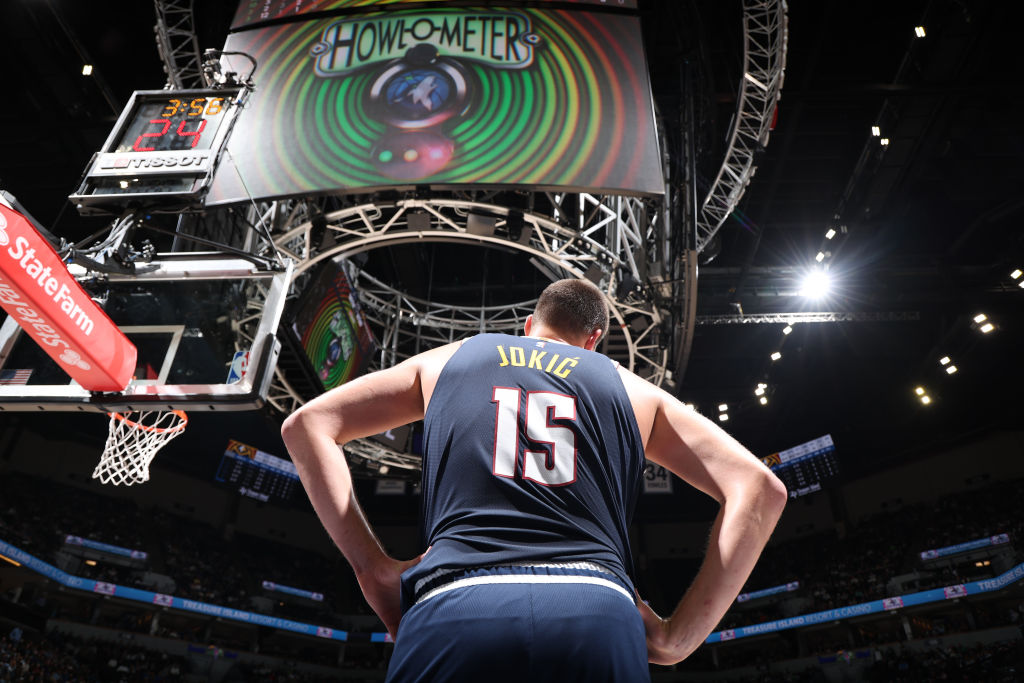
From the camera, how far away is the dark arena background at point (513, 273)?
739 cm

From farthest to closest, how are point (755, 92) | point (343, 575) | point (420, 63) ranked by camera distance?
point (343, 575), point (755, 92), point (420, 63)

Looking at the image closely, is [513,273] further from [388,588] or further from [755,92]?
[388,588]

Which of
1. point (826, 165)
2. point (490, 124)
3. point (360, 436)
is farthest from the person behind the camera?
point (826, 165)

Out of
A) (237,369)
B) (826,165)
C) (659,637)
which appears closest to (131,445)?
(237,369)

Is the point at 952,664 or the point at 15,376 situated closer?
the point at 15,376

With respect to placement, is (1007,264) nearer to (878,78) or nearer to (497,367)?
(878,78)

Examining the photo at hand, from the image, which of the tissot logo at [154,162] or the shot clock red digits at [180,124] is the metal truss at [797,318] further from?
the tissot logo at [154,162]

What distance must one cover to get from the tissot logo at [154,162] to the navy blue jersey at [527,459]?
5177mm

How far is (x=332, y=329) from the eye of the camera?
412 inches

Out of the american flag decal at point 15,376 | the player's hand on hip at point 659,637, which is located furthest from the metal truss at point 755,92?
the player's hand on hip at point 659,637

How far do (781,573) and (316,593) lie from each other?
17.4 meters

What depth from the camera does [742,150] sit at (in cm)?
1027

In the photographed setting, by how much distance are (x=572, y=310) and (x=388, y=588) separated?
0.79 m

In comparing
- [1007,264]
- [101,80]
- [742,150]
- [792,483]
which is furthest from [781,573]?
[101,80]
